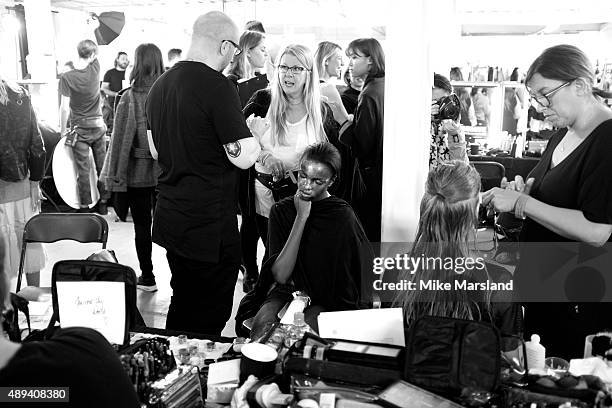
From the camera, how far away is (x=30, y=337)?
5.06ft

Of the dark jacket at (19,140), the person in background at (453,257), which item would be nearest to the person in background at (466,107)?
the dark jacket at (19,140)

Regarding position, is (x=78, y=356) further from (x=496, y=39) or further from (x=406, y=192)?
(x=496, y=39)

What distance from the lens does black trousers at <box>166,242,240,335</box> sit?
2.29m

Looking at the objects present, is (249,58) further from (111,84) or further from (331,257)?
(111,84)

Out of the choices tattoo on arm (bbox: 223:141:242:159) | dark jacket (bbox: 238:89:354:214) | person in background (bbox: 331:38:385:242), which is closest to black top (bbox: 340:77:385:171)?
person in background (bbox: 331:38:385:242)

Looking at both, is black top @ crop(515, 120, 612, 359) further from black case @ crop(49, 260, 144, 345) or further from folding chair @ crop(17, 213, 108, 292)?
folding chair @ crop(17, 213, 108, 292)

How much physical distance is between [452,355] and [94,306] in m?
0.89

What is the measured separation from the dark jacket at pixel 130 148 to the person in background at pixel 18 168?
518 mm

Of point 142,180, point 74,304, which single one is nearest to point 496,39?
point 142,180

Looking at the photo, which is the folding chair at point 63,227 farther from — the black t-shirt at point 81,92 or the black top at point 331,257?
the black t-shirt at point 81,92

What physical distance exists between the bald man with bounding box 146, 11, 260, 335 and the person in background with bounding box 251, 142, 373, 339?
0.68 ft

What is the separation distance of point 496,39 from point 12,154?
10312mm

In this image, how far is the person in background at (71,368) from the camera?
0.87 meters

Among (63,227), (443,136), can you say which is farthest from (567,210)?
(63,227)
